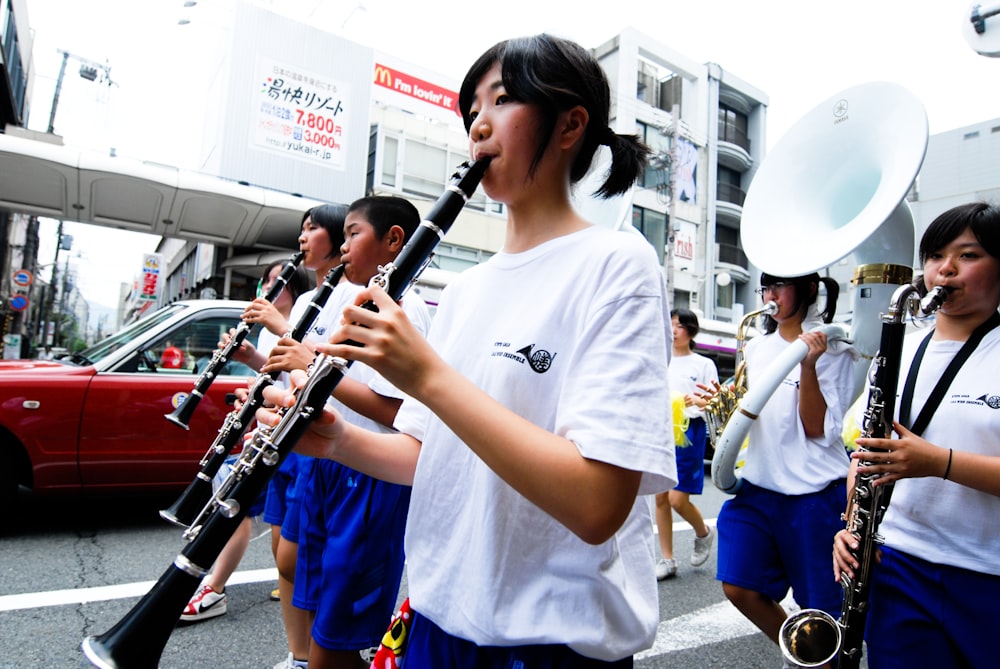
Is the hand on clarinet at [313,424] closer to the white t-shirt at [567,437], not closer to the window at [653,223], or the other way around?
the white t-shirt at [567,437]

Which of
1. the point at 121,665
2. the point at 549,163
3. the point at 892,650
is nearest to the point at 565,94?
the point at 549,163

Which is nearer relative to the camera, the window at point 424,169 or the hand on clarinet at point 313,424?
the hand on clarinet at point 313,424

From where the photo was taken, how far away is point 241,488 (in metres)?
1.22

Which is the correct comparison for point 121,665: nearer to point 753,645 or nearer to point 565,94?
point 565,94

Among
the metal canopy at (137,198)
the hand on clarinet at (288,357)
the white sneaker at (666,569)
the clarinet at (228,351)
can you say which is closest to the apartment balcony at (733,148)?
the metal canopy at (137,198)

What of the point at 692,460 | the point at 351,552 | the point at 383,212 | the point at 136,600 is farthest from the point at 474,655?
the point at 692,460

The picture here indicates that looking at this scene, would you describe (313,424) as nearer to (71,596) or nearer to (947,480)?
(947,480)

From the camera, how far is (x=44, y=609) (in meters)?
3.09

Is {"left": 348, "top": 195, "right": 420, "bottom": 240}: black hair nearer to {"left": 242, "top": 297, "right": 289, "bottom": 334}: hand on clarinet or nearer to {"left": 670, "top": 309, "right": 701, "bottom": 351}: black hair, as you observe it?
A: {"left": 242, "top": 297, "right": 289, "bottom": 334}: hand on clarinet

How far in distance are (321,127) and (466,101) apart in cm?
1420

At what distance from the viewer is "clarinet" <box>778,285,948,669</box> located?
1789 mm

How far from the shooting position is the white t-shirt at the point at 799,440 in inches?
100

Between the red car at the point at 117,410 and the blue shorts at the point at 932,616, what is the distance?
4.31 m

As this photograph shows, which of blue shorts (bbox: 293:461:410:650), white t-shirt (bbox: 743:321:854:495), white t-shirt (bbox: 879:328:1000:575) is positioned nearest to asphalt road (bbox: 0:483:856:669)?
blue shorts (bbox: 293:461:410:650)
